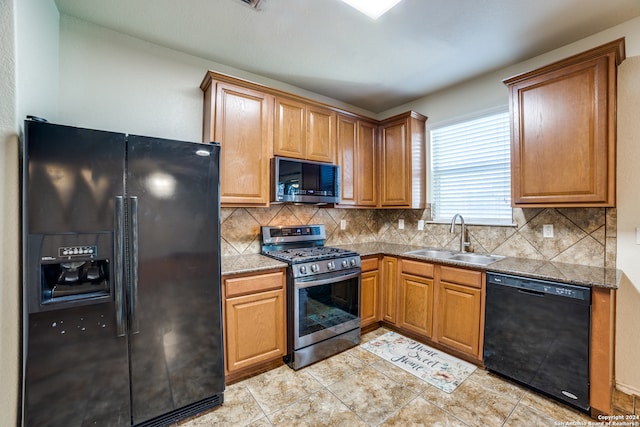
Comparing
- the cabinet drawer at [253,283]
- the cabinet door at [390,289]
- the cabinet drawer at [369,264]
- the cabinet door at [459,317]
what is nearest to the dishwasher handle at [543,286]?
the cabinet door at [459,317]

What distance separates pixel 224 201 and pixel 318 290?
1.10 meters

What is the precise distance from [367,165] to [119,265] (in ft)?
8.68

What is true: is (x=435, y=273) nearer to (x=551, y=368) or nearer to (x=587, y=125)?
(x=551, y=368)

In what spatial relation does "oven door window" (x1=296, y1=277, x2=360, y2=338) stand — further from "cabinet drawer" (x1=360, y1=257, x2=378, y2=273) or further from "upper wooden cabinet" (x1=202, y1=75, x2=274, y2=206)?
"upper wooden cabinet" (x1=202, y1=75, x2=274, y2=206)

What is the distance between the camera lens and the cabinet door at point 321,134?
2.78 m

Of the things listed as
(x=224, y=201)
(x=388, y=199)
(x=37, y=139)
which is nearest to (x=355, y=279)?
(x=388, y=199)

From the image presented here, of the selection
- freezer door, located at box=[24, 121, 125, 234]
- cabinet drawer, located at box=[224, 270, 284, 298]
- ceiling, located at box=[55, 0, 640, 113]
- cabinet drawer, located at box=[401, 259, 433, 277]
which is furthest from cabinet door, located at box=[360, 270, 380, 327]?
freezer door, located at box=[24, 121, 125, 234]

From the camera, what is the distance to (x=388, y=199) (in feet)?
11.0

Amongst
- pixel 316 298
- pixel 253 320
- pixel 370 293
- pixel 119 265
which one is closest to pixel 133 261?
pixel 119 265

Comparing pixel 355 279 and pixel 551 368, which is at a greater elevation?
pixel 355 279

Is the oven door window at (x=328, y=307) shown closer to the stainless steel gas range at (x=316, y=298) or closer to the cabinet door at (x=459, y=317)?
the stainless steel gas range at (x=316, y=298)

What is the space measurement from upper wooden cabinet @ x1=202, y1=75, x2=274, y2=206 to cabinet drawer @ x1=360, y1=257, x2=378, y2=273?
1.15m

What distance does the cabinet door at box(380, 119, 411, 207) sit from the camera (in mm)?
3162

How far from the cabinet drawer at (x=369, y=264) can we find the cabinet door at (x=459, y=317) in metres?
0.68
